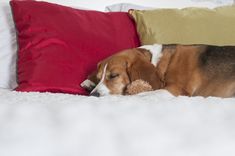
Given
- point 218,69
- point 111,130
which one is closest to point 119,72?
point 218,69

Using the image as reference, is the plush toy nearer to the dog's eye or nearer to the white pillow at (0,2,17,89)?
the dog's eye

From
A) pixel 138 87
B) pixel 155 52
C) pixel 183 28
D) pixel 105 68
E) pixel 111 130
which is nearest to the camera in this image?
pixel 111 130

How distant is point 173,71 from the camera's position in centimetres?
152

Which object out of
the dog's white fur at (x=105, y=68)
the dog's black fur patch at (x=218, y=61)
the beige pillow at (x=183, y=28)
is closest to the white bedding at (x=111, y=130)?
the dog's white fur at (x=105, y=68)

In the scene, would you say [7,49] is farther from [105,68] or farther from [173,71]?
[173,71]

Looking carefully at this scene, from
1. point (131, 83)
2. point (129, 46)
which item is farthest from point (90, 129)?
point (129, 46)

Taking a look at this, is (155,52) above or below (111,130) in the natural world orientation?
below

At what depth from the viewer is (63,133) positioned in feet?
2.04

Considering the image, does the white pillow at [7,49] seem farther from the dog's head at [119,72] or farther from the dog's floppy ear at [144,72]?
the dog's floppy ear at [144,72]

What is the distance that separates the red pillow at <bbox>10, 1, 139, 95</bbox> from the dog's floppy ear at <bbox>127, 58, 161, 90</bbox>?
0.19 metres

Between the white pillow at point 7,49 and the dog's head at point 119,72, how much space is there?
1.04ft

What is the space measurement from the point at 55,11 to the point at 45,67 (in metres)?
0.29

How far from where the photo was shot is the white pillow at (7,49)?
5.10 feet

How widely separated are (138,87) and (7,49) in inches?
22.6
